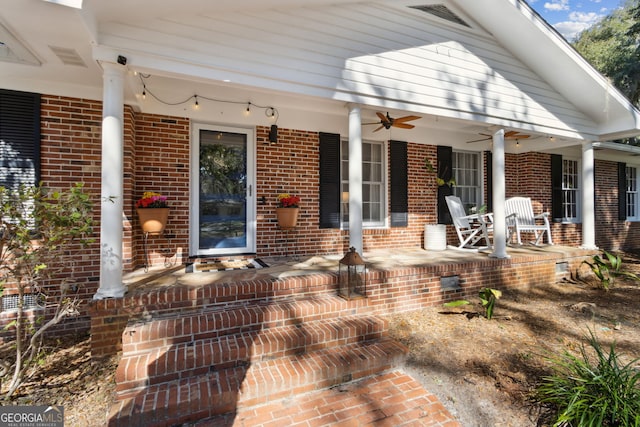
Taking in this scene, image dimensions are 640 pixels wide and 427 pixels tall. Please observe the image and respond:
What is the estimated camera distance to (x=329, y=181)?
17.5 ft

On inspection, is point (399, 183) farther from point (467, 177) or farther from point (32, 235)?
point (32, 235)

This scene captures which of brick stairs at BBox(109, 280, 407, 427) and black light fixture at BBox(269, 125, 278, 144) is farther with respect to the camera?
black light fixture at BBox(269, 125, 278, 144)

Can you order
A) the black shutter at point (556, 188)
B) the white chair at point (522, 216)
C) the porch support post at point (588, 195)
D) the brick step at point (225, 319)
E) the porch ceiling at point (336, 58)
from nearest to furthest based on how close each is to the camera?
the brick step at point (225, 319)
the porch ceiling at point (336, 58)
the porch support post at point (588, 195)
the white chair at point (522, 216)
the black shutter at point (556, 188)

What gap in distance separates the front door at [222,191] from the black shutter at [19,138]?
171cm

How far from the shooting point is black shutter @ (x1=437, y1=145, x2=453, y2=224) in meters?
6.34

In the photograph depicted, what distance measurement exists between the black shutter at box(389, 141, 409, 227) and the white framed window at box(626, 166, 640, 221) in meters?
8.02

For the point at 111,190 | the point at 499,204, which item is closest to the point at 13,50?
the point at 111,190

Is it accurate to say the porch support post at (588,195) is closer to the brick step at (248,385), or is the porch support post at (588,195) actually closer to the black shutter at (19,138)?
the brick step at (248,385)

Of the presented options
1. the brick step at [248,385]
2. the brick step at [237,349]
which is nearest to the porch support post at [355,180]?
the brick step at [237,349]

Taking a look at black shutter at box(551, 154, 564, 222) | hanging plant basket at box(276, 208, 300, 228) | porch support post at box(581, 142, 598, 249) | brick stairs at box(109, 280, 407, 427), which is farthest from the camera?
black shutter at box(551, 154, 564, 222)

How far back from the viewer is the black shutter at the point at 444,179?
6.34 metres

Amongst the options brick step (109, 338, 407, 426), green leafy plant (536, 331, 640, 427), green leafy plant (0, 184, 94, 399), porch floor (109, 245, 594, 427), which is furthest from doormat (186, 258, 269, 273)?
green leafy plant (536, 331, 640, 427)

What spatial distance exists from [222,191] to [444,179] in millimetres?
4424

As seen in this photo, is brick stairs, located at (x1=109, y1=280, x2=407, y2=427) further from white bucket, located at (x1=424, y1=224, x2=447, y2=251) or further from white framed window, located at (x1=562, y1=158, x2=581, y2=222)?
white framed window, located at (x1=562, y1=158, x2=581, y2=222)
